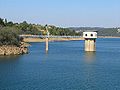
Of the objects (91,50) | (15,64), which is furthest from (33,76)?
(91,50)

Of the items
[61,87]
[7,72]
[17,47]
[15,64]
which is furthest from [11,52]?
[61,87]

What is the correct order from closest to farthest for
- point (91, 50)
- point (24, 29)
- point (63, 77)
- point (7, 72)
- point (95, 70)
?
1. point (63, 77)
2. point (7, 72)
3. point (95, 70)
4. point (91, 50)
5. point (24, 29)

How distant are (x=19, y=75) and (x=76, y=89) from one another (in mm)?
9458

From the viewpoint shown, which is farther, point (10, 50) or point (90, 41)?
point (90, 41)

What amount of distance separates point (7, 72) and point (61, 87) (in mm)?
10807

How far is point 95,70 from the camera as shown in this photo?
45.3m

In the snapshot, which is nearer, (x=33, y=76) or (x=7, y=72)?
(x=33, y=76)

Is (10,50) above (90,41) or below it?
below

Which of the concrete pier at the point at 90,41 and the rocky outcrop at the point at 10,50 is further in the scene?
the concrete pier at the point at 90,41

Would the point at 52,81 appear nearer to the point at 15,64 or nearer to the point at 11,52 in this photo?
the point at 15,64

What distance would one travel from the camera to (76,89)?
107 feet

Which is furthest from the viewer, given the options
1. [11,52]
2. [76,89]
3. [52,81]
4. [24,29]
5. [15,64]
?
[24,29]

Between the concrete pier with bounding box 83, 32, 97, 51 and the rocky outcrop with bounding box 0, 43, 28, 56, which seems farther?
the concrete pier with bounding box 83, 32, 97, 51

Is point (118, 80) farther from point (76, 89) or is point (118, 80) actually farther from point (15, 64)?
point (15, 64)
